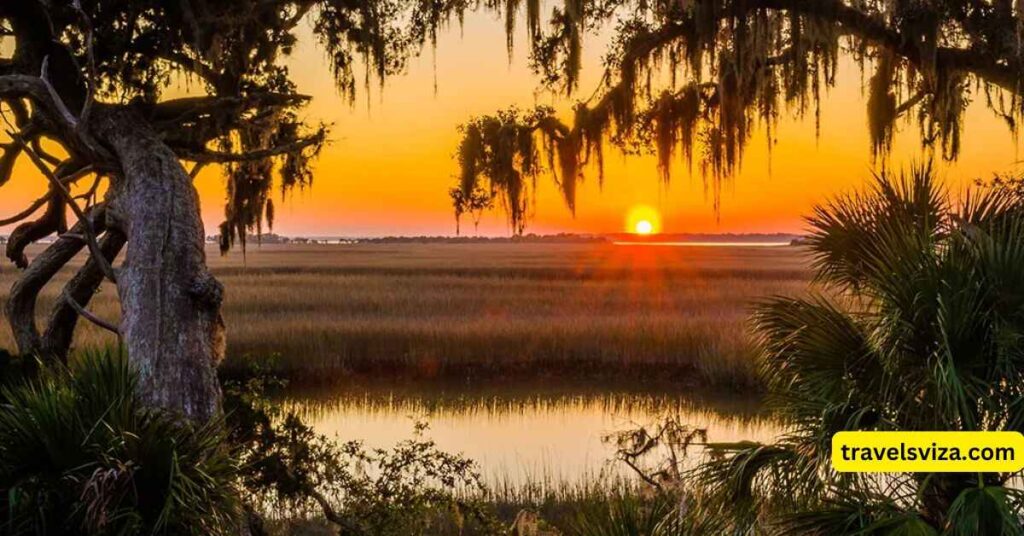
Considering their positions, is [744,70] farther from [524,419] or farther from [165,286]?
[524,419]

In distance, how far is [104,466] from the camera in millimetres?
4078

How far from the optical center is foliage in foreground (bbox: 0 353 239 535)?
3.99 m

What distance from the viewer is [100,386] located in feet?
14.2

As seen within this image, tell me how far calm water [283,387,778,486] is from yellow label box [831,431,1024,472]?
665 centimetres

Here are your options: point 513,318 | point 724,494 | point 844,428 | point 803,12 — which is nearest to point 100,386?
point 724,494

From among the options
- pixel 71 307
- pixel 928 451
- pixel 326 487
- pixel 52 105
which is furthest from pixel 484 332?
pixel 928 451

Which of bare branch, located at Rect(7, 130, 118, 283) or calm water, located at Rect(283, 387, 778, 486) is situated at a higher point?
bare branch, located at Rect(7, 130, 118, 283)

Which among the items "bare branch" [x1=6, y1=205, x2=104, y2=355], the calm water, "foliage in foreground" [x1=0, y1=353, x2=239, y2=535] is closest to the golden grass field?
the calm water

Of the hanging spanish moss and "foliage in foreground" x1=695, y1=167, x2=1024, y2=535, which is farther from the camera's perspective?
the hanging spanish moss

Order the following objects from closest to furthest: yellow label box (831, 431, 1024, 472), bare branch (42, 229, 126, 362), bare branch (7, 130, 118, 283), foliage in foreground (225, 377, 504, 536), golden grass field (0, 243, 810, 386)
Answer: yellow label box (831, 431, 1024, 472), bare branch (7, 130, 118, 283), bare branch (42, 229, 126, 362), foliage in foreground (225, 377, 504, 536), golden grass field (0, 243, 810, 386)

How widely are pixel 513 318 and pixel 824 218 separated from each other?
66.0ft

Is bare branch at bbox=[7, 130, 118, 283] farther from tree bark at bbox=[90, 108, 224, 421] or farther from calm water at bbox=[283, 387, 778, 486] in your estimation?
calm water at bbox=[283, 387, 778, 486]

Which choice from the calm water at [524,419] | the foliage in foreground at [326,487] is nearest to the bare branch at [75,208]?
the foliage in foreground at [326,487]

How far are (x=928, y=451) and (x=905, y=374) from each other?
41 centimetres
